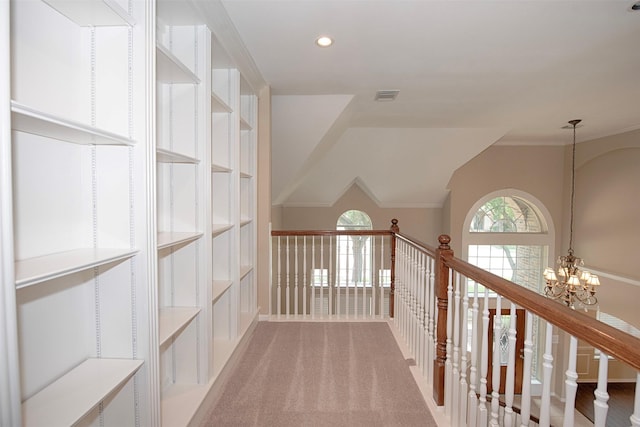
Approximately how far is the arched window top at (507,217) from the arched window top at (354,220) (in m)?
2.07

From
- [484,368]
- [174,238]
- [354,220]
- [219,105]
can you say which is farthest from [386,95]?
[354,220]

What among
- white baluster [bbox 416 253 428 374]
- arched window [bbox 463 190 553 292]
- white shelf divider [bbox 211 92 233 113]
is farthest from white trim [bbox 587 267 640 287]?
white shelf divider [bbox 211 92 233 113]

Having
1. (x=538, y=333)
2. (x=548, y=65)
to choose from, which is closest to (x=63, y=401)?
(x=548, y=65)

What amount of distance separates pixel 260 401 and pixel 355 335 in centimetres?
126

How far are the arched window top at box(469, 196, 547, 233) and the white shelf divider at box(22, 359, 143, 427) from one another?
6860 mm

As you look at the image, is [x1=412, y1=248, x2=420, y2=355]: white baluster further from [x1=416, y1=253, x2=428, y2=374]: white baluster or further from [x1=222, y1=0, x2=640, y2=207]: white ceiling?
[x1=222, y1=0, x2=640, y2=207]: white ceiling

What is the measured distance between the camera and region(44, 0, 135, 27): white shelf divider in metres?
1.21

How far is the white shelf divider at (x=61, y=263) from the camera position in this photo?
943 millimetres

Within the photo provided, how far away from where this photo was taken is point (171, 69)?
1.76m

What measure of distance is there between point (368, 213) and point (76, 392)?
21.1 feet

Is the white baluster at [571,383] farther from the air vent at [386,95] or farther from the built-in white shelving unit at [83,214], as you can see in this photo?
the air vent at [386,95]

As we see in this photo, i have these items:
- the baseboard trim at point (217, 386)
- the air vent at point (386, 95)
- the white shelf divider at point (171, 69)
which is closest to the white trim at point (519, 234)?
the air vent at point (386, 95)

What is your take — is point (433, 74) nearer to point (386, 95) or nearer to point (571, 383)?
point (386, 95)

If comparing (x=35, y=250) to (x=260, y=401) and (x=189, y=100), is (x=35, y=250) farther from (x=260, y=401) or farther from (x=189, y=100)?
(x=260, y=401)
